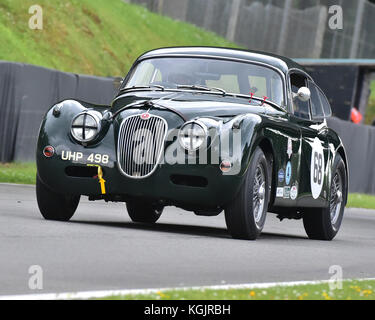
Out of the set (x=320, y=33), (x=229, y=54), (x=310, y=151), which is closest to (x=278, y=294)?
(x=310, y=151)

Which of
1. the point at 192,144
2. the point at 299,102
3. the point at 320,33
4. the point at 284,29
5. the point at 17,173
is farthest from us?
the point at 320,33

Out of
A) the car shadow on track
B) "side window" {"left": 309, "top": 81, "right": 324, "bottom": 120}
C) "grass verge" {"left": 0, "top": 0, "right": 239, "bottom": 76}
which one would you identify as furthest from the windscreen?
"grass verge" {"left": 0, "top": 0, "right": 239, "bottom": 76}

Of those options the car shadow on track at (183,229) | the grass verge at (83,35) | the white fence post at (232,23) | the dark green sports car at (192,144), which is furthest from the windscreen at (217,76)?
the white fence post at (232,23)

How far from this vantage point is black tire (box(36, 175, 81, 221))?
420 inches

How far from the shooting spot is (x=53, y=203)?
1076 cm

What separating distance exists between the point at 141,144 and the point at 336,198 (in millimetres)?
3700

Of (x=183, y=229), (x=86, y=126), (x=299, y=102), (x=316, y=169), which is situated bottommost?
(x=183, y=229)

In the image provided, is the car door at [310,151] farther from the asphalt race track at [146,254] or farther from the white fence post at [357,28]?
the white fence post at [357,28]

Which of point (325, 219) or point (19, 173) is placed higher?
point (325, 219)

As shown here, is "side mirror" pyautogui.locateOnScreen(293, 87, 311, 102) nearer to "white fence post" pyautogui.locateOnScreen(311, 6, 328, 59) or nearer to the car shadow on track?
the car shadow on track

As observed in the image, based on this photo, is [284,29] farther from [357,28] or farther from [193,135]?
[193,135]
